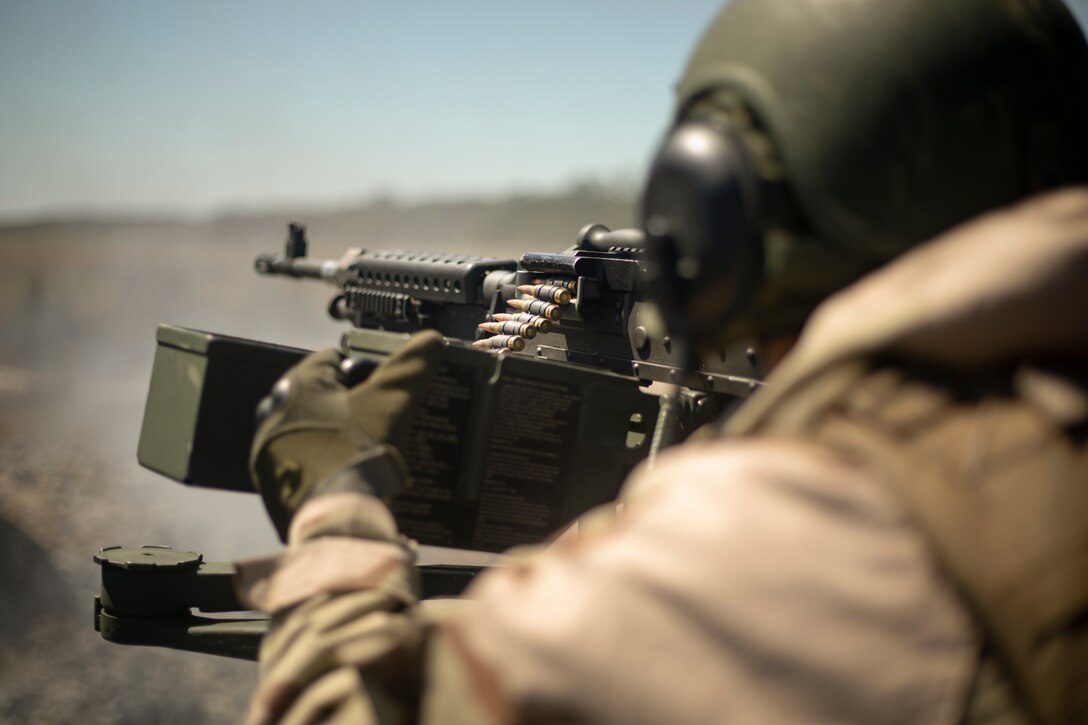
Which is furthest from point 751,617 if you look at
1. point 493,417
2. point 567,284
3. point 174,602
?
point 567,284

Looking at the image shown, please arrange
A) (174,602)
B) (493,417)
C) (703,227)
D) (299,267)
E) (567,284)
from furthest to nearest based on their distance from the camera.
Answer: (299,267) < (567,284) < (174,602) < (493,417) < (703,227)

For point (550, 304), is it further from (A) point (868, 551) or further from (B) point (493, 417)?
(A) point (868, 551)

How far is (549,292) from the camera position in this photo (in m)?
3.95

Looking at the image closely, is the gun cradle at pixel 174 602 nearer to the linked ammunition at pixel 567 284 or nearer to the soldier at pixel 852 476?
the linked ammunition at pixel 567 284

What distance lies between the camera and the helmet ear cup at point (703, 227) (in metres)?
1.43

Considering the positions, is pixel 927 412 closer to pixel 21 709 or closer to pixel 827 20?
pixel 827 20

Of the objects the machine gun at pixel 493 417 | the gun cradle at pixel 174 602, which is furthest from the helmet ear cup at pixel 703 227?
the gun cradle at pixel 174 602

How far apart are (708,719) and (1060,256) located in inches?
23.5

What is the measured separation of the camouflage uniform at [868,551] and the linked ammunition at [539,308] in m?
2.69

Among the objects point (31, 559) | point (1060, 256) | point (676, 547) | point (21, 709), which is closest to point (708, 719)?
point (676, 547)

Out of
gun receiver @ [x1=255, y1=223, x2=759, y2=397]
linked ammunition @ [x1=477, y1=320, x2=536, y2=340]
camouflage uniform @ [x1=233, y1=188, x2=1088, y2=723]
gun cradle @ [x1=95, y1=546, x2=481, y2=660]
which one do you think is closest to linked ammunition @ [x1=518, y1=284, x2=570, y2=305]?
gun receiver @ [x1=255, y1=223, x2=759, y2=397]

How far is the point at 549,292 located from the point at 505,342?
295 millimetres

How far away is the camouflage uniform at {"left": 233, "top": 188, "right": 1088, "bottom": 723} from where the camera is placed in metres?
1.12

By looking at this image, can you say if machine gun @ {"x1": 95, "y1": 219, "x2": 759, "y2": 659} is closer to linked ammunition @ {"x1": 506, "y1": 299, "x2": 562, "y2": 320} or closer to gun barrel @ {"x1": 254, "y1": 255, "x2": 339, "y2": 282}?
linked ammunition @ {"x1": 506, "y1": 299, "x2": 562, "y2": 320}
